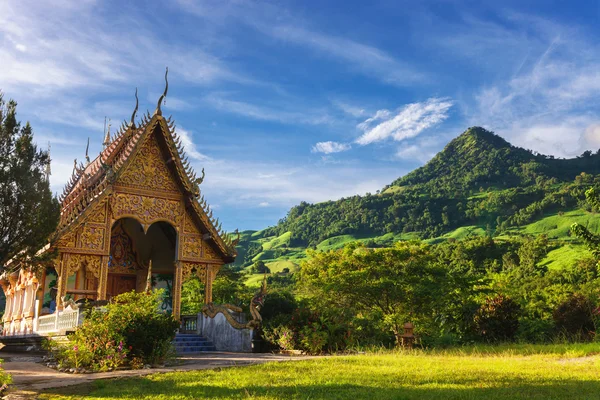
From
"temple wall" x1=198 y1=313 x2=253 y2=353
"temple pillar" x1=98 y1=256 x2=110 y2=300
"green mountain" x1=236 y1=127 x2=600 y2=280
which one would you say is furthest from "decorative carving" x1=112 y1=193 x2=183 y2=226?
"green mountain" x1=236 y1=127 x2=600 y2=280

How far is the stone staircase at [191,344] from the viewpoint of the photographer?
50.5 ft

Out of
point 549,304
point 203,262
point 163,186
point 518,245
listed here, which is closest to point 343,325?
point 203,262

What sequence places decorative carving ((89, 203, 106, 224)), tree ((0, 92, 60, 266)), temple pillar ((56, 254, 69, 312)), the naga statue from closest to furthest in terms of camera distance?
tree ((0, 92, 60, 266)) < the naga statue < temple pillar ((56, 254, 69, 312)) < decorative carving ((89, 203, 106, 224))

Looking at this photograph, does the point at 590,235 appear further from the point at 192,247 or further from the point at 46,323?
the point at 46,323

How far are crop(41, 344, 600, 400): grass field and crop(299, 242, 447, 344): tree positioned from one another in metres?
12.8

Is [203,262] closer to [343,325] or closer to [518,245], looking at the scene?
[343,325]

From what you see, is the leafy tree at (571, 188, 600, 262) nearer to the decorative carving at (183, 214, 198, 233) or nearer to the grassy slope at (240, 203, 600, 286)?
the decorative carving at (183, 214, 198, 233)

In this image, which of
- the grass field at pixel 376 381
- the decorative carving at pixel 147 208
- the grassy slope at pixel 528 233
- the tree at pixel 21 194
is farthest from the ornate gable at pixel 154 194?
the grassy slope at pixel 528 233

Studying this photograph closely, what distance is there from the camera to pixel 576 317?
736 inches

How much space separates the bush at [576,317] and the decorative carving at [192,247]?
12.7 m

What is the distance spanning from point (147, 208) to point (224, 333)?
15.9 feet

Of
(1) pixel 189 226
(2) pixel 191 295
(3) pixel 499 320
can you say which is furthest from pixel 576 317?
(2) pixel 191 295

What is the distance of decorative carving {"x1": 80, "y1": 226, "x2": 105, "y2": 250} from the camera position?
16016 millimetres

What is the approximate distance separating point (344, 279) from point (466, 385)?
16.8 meters
